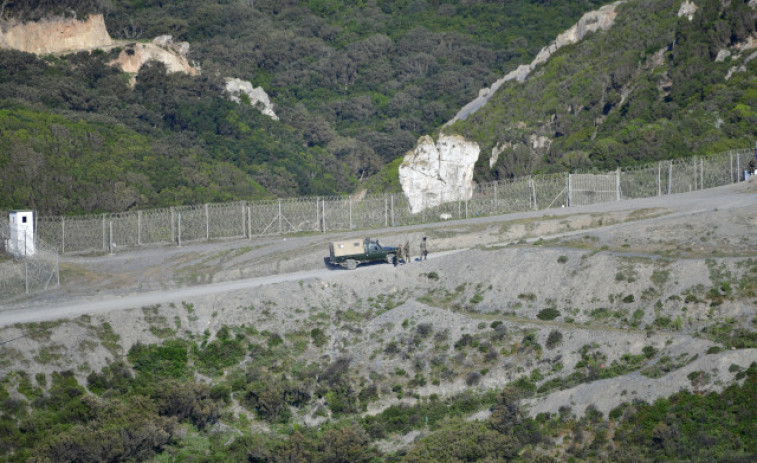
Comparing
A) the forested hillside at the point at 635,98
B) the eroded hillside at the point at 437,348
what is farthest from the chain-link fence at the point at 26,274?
the forested hillside at the point at 635,98

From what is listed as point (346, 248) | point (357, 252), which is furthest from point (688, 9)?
point (346, 248)

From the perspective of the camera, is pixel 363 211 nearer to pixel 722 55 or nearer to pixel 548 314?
pixel 548 314

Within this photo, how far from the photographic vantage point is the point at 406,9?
6220 inches

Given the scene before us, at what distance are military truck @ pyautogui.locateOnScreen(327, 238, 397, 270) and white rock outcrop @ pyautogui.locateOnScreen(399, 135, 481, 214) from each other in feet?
46.2

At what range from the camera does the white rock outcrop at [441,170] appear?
65.9m

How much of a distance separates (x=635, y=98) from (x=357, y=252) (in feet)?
132

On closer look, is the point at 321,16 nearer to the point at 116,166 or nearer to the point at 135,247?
the point at 116,166

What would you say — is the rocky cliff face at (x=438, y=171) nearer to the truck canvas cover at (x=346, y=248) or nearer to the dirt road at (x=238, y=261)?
the dirt road at (x=238, y=261)

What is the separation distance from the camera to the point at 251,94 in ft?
375

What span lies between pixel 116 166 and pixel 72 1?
111ft

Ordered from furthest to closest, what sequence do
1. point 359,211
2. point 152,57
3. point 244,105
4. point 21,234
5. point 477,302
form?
point 244,105, point 152,57, point 359,211, point 21,234, point 477,302

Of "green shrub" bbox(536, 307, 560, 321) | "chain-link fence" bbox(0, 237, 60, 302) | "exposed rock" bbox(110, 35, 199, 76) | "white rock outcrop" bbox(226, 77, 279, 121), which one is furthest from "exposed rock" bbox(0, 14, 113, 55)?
"green shrub" bbox(536, 307, 560, 321)

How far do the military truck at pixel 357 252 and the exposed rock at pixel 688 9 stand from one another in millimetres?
49098

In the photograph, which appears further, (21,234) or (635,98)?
(635,98)
